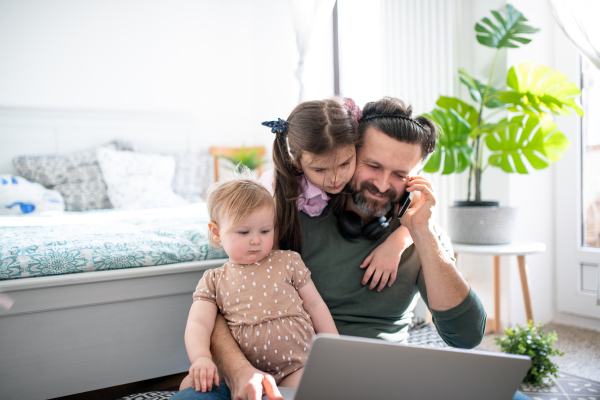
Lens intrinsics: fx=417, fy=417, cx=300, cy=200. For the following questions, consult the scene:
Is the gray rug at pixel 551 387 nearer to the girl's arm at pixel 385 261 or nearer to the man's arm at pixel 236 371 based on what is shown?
the girl's arm at pixel 385 261

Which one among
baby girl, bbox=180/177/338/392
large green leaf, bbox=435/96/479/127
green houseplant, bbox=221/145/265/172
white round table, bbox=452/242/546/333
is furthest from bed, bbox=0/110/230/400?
green houseplant, bbox=221/145/265/172

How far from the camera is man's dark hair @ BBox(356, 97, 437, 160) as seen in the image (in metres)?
1.21

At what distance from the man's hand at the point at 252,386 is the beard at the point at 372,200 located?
0.57 m

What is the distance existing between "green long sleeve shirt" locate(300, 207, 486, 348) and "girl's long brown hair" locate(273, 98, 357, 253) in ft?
0.26

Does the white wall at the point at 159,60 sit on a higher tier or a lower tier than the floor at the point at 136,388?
higher

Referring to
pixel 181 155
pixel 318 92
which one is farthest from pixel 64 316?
pixel 318 92

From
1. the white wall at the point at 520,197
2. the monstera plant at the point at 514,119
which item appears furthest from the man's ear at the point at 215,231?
the white wall at the point at 520,197

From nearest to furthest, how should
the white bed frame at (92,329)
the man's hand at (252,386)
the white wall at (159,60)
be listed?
the man's hand at (252,386) < the white bed frame at (92,329) < the white wall at (159,60)

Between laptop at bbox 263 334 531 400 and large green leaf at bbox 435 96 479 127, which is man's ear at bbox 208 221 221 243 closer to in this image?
laptop at bbox 263 334 531 400

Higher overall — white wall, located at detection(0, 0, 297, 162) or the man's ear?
white wall, located at detection(0, 0, 297, 162)

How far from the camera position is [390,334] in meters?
1.14

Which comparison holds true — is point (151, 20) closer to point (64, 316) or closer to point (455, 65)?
point (455, 65)

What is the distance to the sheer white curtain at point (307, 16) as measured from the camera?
211 centimetres


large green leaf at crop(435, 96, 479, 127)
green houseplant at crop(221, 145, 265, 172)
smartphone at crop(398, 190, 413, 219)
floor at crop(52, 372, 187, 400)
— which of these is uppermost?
large green leaf at crop(435, 96, 479, 127)
